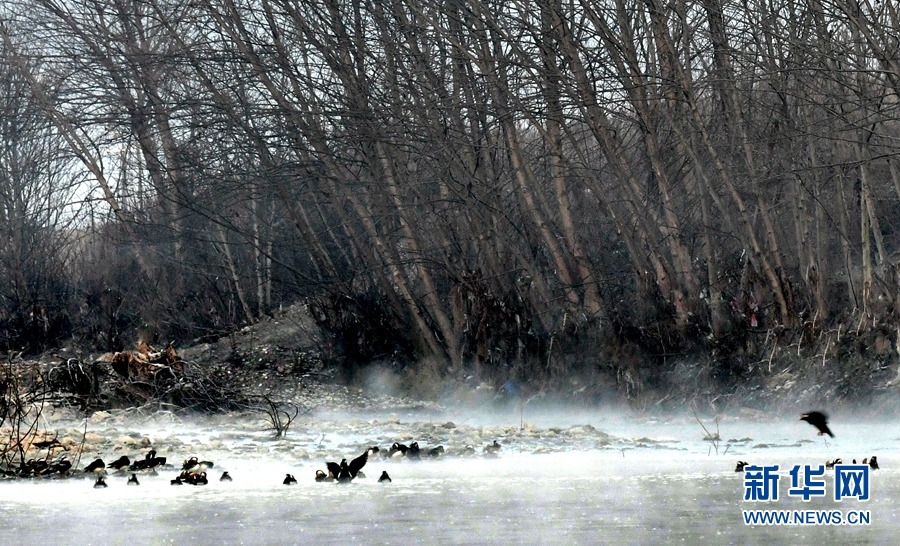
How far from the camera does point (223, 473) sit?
763cm

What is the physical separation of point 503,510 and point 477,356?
769 cm

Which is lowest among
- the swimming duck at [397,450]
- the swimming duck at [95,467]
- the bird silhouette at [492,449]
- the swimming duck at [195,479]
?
the bird silhouette at [492,449]

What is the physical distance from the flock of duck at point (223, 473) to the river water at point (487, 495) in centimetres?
8

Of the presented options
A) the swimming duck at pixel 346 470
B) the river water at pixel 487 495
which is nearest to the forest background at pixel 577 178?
Result: the river water at pixel 487 495

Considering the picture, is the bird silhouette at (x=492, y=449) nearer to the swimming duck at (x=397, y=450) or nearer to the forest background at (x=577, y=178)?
the swimming duck at (x=397, y=450)

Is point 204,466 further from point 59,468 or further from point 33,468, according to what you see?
point 33,468

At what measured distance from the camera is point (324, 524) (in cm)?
580

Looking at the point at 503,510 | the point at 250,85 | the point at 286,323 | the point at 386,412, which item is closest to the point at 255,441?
the point at 386,412

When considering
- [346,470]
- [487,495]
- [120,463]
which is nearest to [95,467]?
[120,463]

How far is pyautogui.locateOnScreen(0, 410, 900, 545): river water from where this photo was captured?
547 centimetres

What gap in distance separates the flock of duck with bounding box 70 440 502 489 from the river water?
85mm

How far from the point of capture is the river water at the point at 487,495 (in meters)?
5.47

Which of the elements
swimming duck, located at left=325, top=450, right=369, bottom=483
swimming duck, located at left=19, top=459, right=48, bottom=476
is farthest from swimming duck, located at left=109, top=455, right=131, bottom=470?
swimming duck, located at left=325, top=450, right=369, bottom=483

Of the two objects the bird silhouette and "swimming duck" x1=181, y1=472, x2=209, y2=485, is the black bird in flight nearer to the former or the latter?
the bird silhouette
